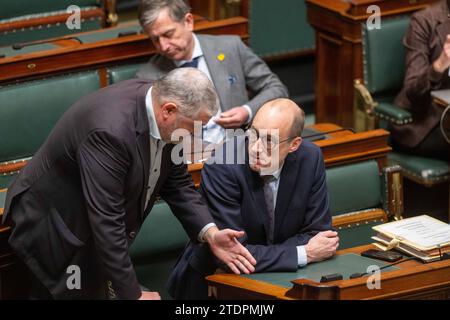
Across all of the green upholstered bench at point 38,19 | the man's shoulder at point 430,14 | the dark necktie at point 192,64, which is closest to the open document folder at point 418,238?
the dark necktie at point 192,64

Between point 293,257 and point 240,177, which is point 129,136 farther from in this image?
point 293,257

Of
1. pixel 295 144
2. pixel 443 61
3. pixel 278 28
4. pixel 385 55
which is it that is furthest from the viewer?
pixel 278 28

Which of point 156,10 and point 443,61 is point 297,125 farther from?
point 443,61

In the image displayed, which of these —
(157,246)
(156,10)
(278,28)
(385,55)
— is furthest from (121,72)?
(278,28)

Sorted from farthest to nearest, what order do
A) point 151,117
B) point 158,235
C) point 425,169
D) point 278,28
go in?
point 278,28 < point 425,169 < point 158,235 < point 151,117

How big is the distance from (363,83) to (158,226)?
119 cm

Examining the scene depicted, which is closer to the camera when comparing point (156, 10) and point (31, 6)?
point (156, 10)

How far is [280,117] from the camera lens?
228 cm

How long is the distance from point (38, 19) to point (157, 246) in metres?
1.28

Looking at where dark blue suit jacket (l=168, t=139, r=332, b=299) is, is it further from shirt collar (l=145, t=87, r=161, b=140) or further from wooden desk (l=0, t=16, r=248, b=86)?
wooden desk (l=0, t=16, r=248, b=86)

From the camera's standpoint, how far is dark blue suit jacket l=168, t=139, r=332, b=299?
2318 millimetres

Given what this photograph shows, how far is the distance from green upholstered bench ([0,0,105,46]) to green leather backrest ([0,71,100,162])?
0.57m

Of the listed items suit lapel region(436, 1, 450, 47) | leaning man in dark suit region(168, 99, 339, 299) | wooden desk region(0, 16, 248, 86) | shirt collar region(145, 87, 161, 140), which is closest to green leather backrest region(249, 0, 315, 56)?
wooden desk region(0, 16, 248, 86)

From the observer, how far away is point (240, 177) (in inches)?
91.2
